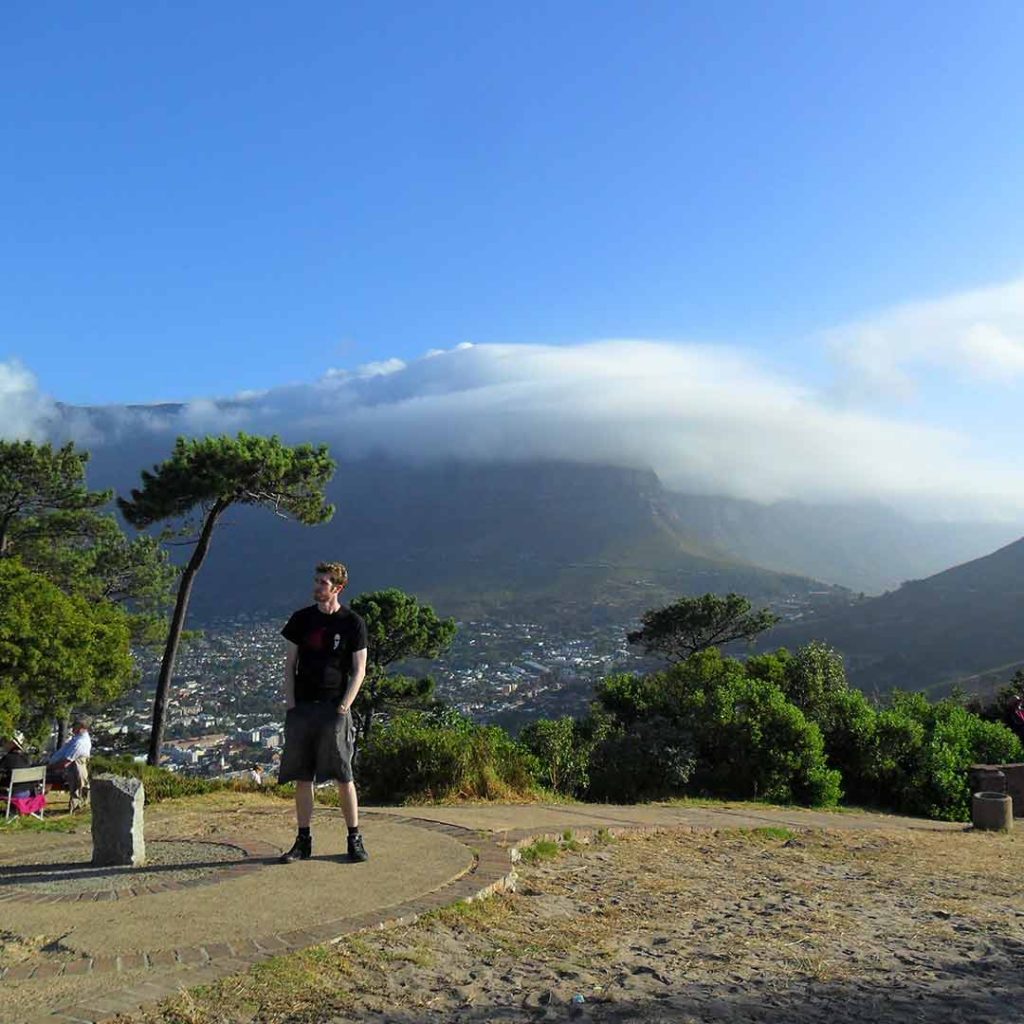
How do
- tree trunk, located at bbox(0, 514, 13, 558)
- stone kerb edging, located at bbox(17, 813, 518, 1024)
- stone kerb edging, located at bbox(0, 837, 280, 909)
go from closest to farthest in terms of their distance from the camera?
stone kerb edging, located at bbox(17, 813, 518, 1024) → stone kerb edging, located at bbox(0, 837, 280, 909) → tree trunk, located at bbox(0, 514, 13, 558)

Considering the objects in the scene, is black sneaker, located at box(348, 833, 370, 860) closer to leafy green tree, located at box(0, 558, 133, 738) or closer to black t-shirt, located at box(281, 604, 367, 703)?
black t-shirt, located at box(281, 604, 367, 703)

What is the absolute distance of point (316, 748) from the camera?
18.5 ft

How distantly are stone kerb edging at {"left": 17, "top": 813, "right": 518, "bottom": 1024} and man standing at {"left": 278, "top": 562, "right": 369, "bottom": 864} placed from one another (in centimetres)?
100

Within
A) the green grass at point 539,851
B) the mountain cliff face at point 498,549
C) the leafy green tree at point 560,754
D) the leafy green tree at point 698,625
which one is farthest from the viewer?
the mountain cliff face at point 498,549

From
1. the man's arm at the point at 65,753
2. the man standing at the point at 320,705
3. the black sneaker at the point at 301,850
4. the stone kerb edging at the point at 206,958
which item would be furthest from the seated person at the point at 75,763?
the stone kerb edging at the point at 206,958

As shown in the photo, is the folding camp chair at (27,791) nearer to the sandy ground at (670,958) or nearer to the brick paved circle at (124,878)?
the brick paved circle at (124,878)

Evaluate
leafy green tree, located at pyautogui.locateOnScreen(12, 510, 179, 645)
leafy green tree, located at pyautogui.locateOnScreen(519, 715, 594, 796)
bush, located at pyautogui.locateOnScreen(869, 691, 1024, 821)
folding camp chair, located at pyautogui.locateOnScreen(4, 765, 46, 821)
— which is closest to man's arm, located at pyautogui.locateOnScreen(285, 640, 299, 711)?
folding camp chair, located at pyautogui.locateOnScreen(4, 765, 46, 821)

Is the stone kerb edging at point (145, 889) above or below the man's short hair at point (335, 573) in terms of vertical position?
below

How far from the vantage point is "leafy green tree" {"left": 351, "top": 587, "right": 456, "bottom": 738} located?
29094 millimetres

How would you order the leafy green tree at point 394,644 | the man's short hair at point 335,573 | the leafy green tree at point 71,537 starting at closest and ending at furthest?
1. the man's short hair at point 335,573
2. the leafy green tree at point 71,537
3. the leafy green tree at point 394,644

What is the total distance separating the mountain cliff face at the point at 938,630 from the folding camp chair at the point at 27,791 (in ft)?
162

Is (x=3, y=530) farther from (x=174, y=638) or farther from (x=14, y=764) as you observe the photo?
(x=14, y=764)

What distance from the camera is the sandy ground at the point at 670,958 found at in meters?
3.51

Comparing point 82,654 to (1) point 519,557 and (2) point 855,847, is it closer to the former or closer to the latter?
(2) point 855,847
